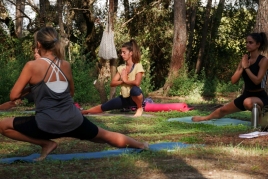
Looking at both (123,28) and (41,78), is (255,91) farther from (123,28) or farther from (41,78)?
(123,28)

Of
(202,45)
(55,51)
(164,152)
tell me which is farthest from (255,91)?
(202,45)

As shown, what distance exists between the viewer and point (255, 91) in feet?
26.3

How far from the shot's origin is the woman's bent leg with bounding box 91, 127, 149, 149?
506 cm

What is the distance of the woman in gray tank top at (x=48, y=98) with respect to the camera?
4.73 meters

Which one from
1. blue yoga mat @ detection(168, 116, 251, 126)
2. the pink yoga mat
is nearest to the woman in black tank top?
blue yoga mat @ detection(168, 116, 251, 126)

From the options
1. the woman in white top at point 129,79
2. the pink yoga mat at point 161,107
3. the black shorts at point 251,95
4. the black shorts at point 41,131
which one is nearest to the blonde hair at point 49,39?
the black shorts at point 41,131

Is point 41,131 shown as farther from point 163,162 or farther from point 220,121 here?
point 220,121

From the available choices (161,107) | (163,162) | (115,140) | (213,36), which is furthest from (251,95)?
(213,36)

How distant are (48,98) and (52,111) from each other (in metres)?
0.12

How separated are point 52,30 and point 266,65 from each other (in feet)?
13.2

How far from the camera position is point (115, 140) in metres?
5.18

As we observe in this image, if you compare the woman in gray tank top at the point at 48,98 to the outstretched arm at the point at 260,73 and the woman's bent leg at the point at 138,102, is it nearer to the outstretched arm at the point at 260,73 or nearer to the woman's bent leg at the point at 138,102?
the outstretched arm at the point at 260,73

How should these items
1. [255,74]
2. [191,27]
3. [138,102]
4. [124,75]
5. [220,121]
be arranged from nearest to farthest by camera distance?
1. [255,74]
2. [220,121]
3. [124,75]
4. [138,102]
5. [191,27]

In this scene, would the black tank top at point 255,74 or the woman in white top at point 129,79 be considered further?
the woman in white top at point 129,79
